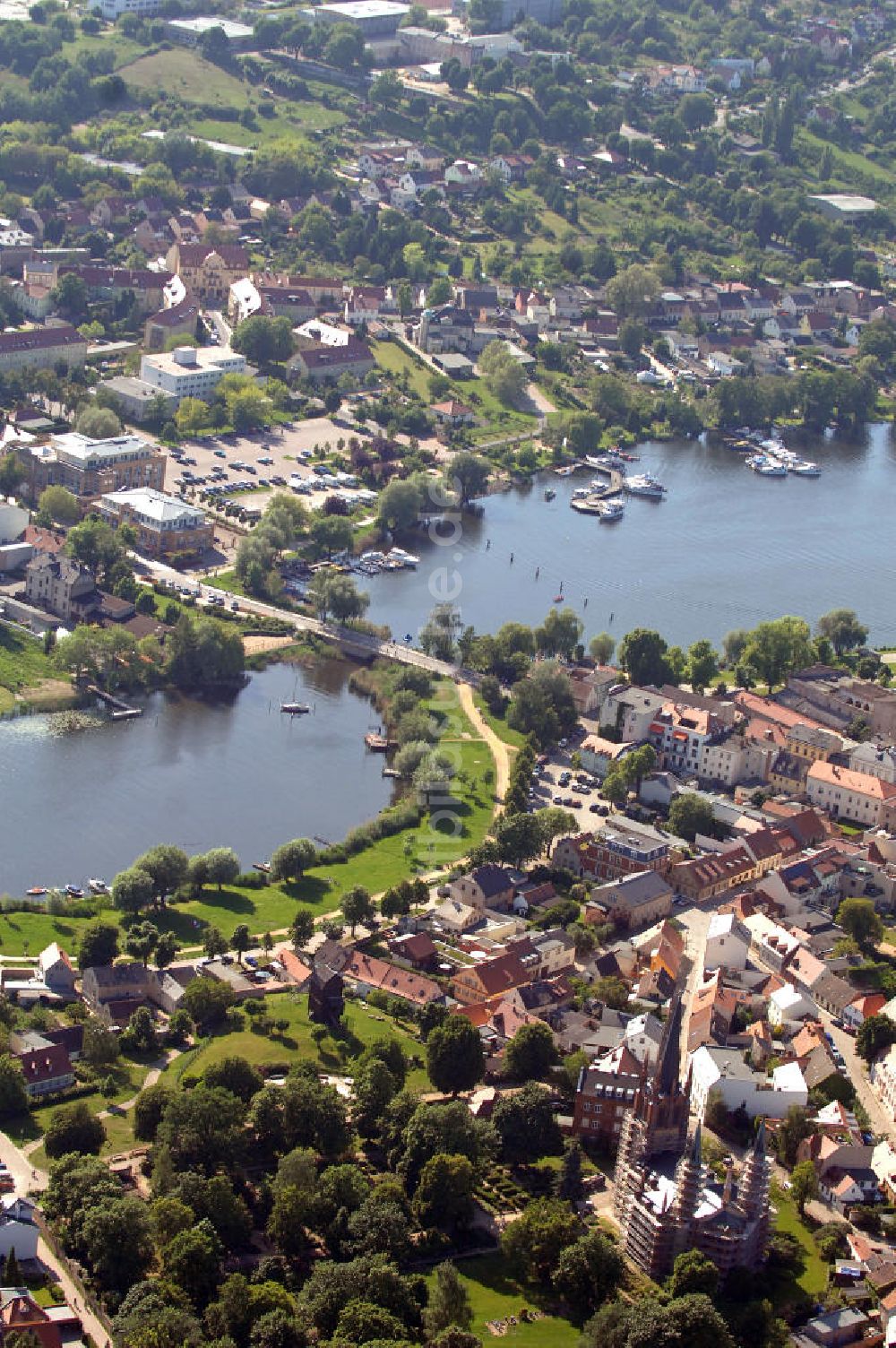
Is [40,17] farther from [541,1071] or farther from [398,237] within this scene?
[541,1071]

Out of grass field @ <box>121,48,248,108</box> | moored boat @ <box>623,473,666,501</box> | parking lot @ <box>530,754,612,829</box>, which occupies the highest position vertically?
grass field @ <box>121,48,248,108</box>

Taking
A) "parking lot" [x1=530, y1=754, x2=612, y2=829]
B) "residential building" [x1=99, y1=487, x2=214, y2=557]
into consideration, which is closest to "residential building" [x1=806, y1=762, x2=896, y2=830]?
"parking lot" [x1=530, y1=754, x2=612, y2=829]

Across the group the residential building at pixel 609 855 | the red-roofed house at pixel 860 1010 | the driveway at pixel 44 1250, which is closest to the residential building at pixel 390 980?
the residential building at pixel 609 855

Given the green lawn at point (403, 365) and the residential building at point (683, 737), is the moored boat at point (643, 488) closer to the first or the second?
the green lawn at point (403, 365)

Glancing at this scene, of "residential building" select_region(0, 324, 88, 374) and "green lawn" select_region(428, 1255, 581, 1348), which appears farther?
"residential building" select_region(0, 324, 88, 374)

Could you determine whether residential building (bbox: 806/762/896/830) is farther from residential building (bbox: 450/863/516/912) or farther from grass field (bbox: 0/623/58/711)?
grass field (bbox: 0/623/58/711)

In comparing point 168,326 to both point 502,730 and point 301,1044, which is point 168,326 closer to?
point 502,730

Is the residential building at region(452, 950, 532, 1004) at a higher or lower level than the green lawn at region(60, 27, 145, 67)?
lower

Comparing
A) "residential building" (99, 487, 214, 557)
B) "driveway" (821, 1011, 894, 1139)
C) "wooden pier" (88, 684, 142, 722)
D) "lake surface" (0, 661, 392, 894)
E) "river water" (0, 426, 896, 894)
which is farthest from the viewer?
"residential building" (99, 487, 214, 557)
